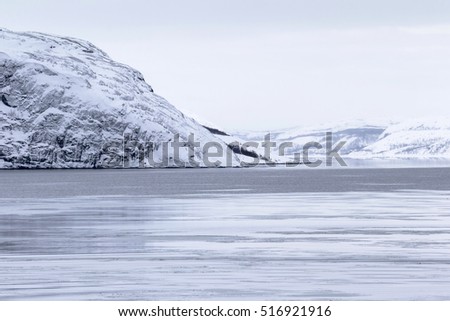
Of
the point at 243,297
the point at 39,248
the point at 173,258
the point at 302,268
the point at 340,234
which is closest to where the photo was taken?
the point at 243,297

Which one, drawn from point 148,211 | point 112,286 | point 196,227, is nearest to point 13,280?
point 112,286

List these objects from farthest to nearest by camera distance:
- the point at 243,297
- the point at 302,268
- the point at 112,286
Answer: the point at 302,268 → the point at 112,286 → the point at 243,297

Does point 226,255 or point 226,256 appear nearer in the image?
point 226,256

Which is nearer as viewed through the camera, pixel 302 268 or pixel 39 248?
pixel 302 268
